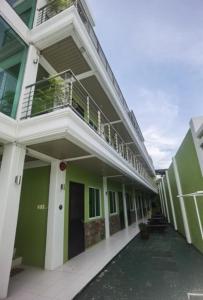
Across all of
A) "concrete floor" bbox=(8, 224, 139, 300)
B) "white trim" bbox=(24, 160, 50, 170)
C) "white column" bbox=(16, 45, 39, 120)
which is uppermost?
"white column" bbox=(16, 45, 39, 120)

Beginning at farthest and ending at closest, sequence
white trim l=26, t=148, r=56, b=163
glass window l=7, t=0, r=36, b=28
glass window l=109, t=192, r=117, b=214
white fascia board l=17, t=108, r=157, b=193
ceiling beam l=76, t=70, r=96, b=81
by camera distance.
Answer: glass window l=109, t=192, r=117, b=214 < ceiling beam l=76, t=70, r=96, b=81 < glass window l=7, t=0, r=36, b=28 < white trim l=26, t=148, r=56, b=163 < white fascia board l=17, t=108, r=157, b=193

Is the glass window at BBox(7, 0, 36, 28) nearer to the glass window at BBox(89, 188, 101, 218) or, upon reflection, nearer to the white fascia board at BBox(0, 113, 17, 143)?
the white fascia board at BBox(0, 113, 17, 143)

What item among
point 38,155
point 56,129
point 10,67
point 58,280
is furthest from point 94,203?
point 10,67

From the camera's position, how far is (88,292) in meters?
3.16

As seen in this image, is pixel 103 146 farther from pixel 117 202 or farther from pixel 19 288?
pixel 117 202

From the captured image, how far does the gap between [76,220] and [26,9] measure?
24.9 ft

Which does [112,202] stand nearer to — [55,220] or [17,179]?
[55,220]

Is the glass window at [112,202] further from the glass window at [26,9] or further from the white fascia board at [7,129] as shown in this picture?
the glass window at [26,9]

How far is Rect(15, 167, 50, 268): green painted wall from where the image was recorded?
451cm

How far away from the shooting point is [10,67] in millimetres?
4371

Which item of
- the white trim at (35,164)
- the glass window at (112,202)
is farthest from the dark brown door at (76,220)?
the glass window at (112,202)

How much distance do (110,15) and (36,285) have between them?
7.72 metres

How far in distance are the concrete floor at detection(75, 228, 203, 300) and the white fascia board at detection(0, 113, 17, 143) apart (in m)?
3.48

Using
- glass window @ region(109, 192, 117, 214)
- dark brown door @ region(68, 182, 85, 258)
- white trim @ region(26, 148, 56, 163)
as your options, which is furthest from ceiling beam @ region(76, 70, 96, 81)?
glass window @ region(109, 192, 117, 214)
